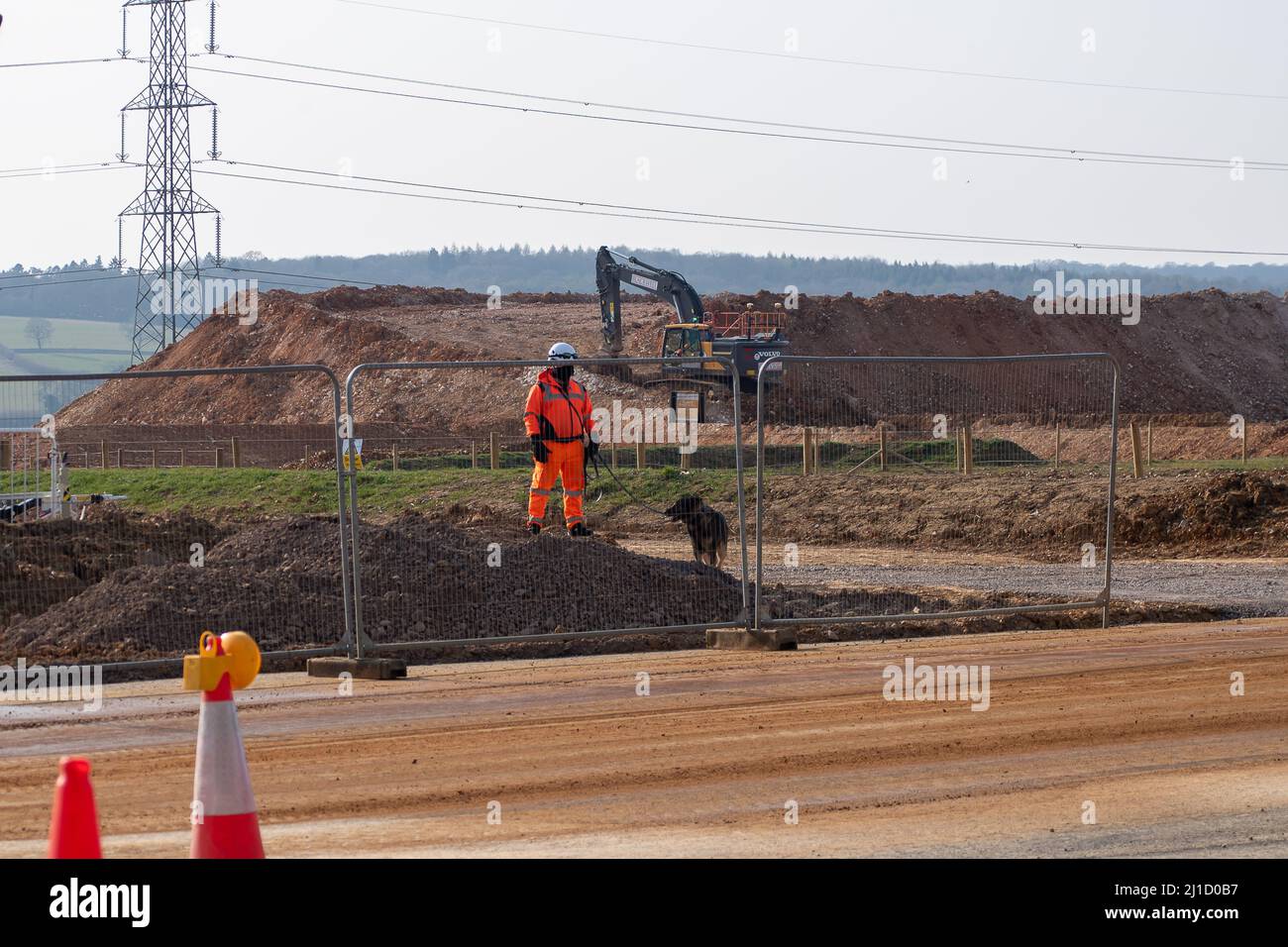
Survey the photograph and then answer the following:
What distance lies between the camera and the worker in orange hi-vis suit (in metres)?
14.6

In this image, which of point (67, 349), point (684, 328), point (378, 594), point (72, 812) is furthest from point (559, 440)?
point (67, 349)

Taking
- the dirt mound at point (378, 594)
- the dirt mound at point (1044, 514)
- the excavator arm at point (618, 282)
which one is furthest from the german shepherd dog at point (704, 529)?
the excavator arm at point (618, 282)

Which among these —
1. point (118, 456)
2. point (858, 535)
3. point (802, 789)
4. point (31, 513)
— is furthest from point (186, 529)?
point (858, 535)

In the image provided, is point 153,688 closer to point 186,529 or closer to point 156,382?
point 186,529

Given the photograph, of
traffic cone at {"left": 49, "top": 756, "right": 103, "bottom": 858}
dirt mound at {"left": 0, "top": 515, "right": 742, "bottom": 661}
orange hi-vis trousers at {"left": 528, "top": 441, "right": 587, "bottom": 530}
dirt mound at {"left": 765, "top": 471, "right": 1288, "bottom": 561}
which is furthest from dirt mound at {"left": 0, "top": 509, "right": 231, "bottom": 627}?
dirt mound at {"left": 765, "top": 471, "right": 1288, "bottom": 561}

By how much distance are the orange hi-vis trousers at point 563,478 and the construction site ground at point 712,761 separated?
91.4 inches

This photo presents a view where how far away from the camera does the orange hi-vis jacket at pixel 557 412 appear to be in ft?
47.6

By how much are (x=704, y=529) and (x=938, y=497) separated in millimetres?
11894

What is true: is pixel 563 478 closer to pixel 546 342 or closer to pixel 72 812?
pixel 72 812

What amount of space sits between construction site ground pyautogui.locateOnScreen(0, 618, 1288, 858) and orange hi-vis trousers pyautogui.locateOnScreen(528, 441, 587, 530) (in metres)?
2.32

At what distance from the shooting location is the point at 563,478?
14.8m

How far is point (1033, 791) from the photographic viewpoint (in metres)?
7.89

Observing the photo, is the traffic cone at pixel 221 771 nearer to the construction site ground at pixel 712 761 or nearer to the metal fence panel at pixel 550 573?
the construction site ground at pixel 712 761

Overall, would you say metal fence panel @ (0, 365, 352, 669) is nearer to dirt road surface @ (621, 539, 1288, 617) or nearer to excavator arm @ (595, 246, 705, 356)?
dirt road surface @ (621, 539, 1288, 617)
